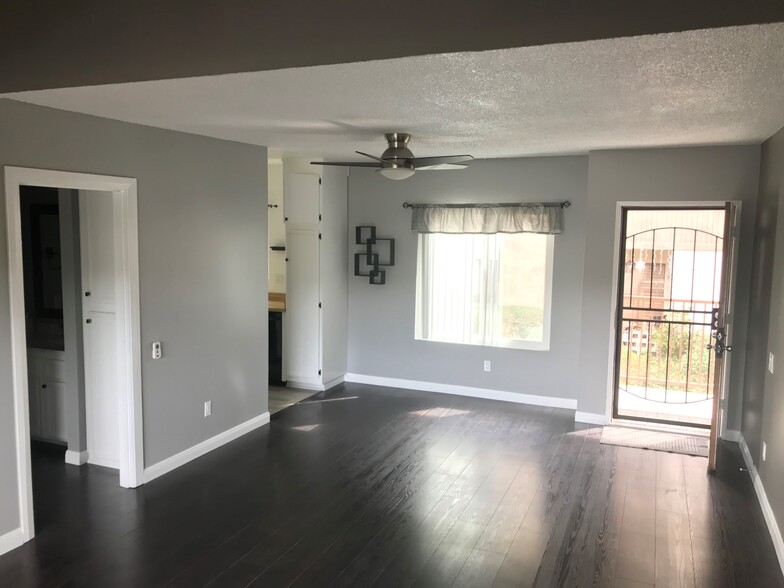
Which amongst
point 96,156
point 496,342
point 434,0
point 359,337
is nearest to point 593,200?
point 496,342

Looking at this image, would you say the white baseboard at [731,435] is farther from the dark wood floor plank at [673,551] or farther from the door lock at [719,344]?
the dark wood floor plank at [673,551]

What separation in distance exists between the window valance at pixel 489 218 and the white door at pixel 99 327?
3.18 meters

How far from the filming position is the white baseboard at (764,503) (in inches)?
127

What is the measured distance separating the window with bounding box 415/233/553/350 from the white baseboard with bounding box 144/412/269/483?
208 cm

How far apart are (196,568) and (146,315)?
1.67m

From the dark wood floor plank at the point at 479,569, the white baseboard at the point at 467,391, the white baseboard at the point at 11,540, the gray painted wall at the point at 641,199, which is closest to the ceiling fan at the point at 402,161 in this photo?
the gray painted wall at the point at 641,199

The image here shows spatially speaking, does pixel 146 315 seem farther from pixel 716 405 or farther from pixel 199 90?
pixel 716 405

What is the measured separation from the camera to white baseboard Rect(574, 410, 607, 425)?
5332mm

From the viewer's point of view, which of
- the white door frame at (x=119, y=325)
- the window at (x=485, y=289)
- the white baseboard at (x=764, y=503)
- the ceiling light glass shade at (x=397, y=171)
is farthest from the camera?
the window at (x=485, y=289)

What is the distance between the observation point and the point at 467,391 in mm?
6336

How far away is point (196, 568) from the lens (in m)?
3.08

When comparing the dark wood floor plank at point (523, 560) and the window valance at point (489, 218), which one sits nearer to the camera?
the dark wood floor plank at point (523, 560)

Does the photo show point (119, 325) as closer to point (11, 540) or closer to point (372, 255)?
point (11, 540)

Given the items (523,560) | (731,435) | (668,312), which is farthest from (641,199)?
(523,560)
